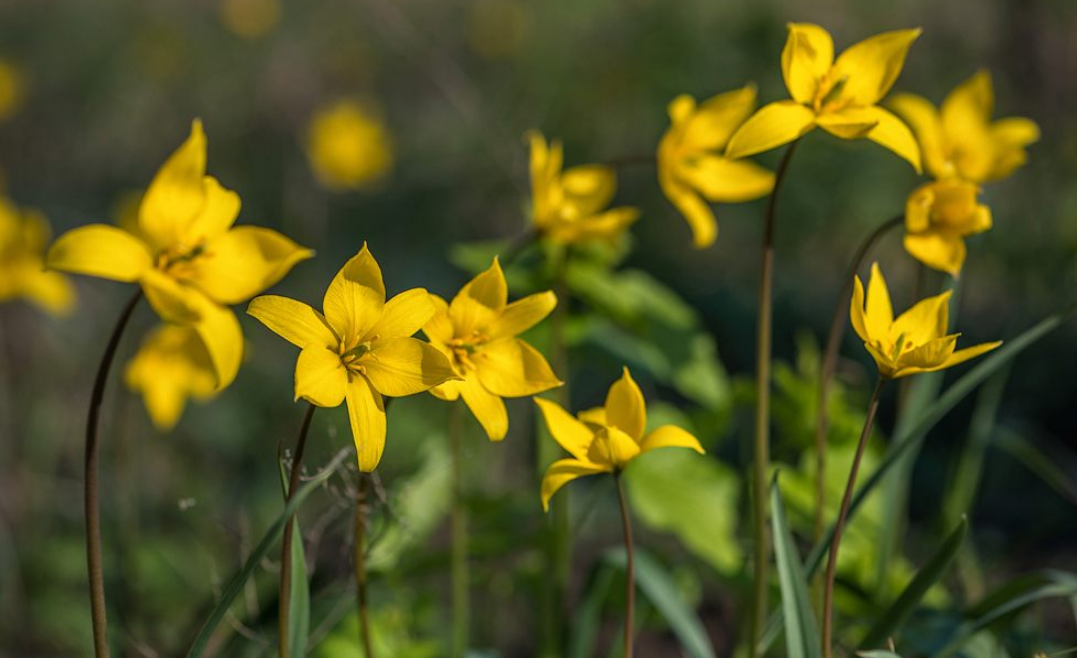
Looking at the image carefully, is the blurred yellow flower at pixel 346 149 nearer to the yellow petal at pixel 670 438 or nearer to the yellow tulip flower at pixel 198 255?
the yellow tulip flower at pixel 198 255

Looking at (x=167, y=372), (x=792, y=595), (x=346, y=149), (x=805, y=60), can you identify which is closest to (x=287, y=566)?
(x=792, y=595)

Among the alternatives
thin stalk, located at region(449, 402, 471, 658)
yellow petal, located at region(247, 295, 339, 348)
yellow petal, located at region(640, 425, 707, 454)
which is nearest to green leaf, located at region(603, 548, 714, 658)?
thin stalk, located at region(449, 402, 471, 658)

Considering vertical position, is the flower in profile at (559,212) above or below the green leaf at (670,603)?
above

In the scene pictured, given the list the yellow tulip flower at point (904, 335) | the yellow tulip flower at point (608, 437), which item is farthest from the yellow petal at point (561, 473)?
the yellow tulip flower at point (904, 335)

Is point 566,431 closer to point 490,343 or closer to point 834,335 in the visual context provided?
point 490,343

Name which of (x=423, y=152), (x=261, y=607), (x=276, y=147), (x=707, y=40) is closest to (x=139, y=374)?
(x=261, y=607)

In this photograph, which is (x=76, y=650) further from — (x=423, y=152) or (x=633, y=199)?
(x=423, y=152)
